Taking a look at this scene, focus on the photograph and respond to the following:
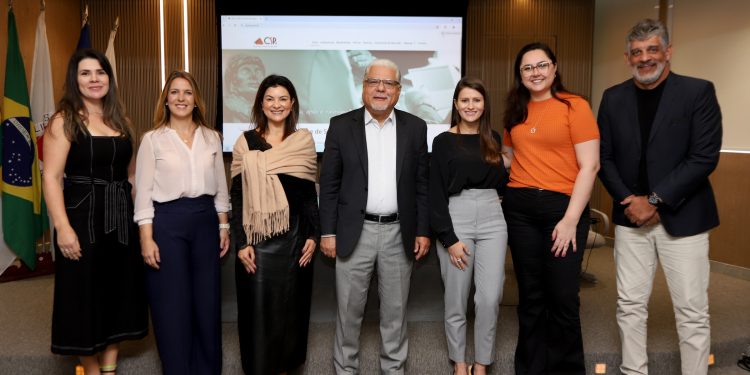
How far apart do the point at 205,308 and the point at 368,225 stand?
0.85 m

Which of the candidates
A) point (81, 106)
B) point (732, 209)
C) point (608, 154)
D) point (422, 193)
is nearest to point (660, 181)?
point (608, 154)

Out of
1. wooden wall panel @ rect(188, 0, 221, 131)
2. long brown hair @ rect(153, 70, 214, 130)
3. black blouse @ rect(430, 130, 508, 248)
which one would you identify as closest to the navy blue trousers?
long brown hair @ rect(153, 70, 214, 130)

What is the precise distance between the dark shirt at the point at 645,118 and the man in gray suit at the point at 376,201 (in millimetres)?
1001

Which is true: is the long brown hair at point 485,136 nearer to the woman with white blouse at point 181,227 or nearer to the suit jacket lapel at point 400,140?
the suit jacket lapel at point 400,140

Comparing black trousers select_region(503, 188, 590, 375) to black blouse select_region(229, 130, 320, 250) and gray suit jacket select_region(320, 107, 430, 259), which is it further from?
black blouse select_region(229, 130, 320, 250)

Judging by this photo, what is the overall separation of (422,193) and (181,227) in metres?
1.11

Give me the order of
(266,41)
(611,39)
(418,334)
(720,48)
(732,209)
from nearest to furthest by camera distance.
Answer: (418,334)
(732,209)
(720,48)
(266,41)
(611,39)

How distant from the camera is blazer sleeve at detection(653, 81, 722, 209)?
2357mm

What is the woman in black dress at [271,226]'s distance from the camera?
2.38 metres

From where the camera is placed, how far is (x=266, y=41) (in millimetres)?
5664

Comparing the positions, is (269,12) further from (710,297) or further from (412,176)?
(710,297)

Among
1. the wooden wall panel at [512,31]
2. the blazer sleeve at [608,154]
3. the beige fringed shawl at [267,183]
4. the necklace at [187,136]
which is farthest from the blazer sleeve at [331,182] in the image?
the wooden wall panel at [512,31]

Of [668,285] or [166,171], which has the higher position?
[166,171]

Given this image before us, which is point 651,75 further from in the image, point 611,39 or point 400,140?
point 611,39
